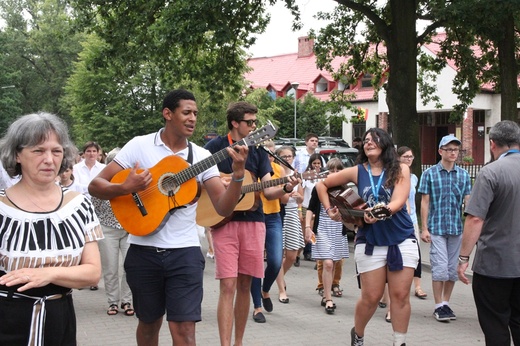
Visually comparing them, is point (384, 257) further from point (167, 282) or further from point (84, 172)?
point (84, 172)

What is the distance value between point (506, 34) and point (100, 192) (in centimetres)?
1428

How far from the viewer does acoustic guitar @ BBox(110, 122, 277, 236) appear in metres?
4.82

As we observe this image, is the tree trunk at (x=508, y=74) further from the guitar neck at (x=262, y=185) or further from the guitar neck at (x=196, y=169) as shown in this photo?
the guitar neck at (x=196, y=169)

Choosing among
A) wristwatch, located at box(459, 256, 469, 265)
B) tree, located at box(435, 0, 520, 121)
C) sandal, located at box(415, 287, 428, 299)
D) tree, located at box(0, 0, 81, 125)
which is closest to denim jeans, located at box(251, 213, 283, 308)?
sandal, located at box(415, 287, 428, 299)

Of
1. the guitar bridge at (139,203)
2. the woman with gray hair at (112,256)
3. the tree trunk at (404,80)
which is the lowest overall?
the woman with gray hair at (112,256)

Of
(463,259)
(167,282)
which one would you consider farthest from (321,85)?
(167,282)

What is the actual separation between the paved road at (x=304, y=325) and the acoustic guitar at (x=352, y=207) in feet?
4.66

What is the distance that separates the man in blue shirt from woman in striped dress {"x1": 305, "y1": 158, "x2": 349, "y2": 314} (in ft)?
3.62

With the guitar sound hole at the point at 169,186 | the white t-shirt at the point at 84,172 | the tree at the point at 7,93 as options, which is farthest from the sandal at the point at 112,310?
the tree at the point at 7,93

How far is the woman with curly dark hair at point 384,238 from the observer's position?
5.84 m

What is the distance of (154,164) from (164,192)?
22 centimetres

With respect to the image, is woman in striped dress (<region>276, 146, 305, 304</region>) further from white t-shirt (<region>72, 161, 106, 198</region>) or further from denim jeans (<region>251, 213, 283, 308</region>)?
white t-shirt (<region>72, 161, 106, 198</region>)

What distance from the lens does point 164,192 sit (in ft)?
16.1

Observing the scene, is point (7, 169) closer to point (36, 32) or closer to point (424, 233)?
point (424, 233)
